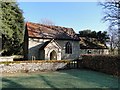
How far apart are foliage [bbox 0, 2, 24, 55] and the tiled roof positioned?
6.93 ft

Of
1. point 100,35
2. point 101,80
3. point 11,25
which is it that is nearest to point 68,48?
point 11,25

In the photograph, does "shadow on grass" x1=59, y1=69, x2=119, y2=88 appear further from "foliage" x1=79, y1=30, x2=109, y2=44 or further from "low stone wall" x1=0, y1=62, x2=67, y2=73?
"foliage" x1=79, y1=30, x2=109, y2=44

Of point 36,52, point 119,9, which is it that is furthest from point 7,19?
point 119,9

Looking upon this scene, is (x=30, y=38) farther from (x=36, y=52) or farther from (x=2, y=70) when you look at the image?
(x=2, y=70)

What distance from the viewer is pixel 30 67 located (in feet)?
79.3

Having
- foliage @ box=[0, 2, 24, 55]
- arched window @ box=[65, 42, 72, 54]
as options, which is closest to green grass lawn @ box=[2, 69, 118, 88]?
foliage @ box=[0, 2, 24, 55]

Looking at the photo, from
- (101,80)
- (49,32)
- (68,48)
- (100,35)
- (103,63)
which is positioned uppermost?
(100,35)

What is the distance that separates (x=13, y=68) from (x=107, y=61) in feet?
35.2

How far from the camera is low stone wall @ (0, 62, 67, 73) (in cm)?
2306

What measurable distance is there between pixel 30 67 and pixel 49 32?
744 inches

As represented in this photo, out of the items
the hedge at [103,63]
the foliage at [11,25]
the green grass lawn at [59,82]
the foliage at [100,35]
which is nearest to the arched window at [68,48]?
the foliage at [11,25]

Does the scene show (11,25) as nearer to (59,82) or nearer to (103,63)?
(103,63)

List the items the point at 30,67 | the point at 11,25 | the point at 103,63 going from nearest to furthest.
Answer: the point at 103,63, the point at 30,67, the point at 11,25

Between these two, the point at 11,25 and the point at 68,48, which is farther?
the point at 68,48
